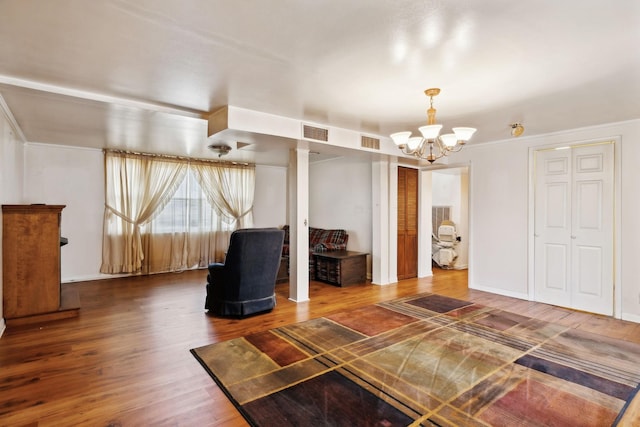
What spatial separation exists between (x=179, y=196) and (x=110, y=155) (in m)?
1.42

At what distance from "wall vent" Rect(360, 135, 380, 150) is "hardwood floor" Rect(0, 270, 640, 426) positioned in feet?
7.38

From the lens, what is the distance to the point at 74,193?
231 inches

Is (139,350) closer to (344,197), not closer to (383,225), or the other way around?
(383,225)

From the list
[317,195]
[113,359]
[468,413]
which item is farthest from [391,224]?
[113,359]

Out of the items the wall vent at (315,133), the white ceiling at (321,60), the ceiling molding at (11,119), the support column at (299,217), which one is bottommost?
the support column at (299,217)

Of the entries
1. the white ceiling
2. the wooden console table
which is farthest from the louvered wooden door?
the white ceiling

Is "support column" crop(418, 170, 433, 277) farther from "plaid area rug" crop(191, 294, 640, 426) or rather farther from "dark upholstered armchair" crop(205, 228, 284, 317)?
"dark upholstered armchair" crop(205, 228, 284, 317)

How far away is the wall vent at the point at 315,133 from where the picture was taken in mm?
4180

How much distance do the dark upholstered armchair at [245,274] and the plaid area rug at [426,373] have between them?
0.65m

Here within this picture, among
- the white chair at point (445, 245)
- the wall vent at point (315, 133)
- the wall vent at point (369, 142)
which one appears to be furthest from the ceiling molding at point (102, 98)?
the white chair at point (445, 245)

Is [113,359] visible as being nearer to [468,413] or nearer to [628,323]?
[468,413]

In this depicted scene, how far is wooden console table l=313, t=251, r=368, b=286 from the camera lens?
567cm

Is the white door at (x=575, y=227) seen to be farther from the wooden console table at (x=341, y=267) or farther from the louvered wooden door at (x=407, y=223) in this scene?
the wooden console table at (x=341, y=267)

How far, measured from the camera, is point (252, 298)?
159 inches
